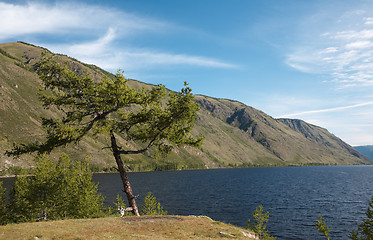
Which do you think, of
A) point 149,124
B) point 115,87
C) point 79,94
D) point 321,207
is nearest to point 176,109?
point 149,124

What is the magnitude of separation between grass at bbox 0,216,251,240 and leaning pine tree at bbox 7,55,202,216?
7037 millimetres

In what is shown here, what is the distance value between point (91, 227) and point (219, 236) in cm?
1066

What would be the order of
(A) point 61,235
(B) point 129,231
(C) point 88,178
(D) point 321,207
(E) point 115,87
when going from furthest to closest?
(D) point 321,207 < (C) point 88,178 < (E) point 115,87 < (B) point 129,231 < (A) point 61,235

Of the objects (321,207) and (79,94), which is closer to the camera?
(79,94)

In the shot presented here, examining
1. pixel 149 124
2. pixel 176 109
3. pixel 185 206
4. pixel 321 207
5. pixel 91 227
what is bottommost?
pixel 185 206

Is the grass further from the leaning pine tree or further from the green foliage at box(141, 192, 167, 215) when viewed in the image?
the green foliage at box(141, 192, 167, 215)

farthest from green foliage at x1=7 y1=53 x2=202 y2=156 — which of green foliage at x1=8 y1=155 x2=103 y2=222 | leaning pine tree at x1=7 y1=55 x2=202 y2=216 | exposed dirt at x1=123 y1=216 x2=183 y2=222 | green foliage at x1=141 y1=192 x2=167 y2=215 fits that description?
green foliage at x1=8 y1=155 x2=103 y2=222

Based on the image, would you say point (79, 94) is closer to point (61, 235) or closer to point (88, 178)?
point (61, 235)

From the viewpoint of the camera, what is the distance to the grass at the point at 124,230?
18.1 m

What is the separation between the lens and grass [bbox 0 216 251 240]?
59.3 feet

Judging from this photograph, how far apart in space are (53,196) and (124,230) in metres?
25.3

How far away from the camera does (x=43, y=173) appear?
40.8 meters

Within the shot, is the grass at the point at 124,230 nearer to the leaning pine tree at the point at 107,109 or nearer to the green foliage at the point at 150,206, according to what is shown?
the leaning pine tree at the point at 107,109

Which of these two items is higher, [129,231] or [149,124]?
[149,124]
